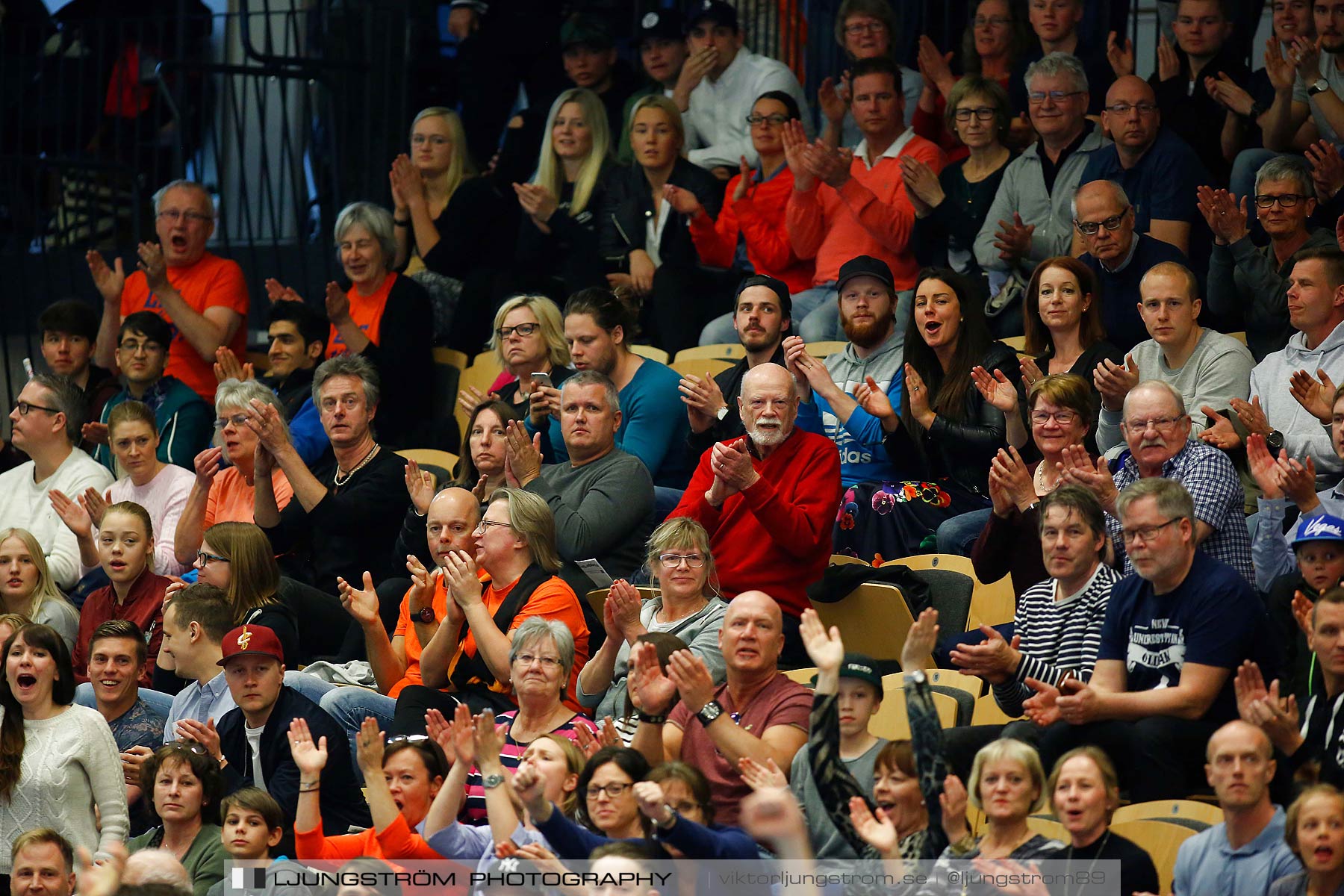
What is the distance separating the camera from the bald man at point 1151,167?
675 centimetres

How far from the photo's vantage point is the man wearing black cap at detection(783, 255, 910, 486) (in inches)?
248

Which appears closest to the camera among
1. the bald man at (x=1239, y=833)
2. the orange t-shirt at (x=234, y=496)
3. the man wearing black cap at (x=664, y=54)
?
the bald man at (x=1239, y=833)

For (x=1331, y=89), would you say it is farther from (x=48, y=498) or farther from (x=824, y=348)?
(x=48, y=498)

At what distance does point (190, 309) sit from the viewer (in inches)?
316

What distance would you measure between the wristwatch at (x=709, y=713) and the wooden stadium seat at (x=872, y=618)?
3.19 feet

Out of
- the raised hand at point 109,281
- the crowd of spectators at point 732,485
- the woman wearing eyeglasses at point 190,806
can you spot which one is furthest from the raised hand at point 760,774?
the raised hand at point 109,281

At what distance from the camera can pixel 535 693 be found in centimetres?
521

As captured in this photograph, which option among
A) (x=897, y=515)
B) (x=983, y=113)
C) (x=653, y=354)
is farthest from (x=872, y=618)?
(x=983, y=113)

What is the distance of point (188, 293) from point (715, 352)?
235cm

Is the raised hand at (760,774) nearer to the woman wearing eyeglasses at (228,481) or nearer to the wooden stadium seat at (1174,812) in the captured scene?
the wooden stadium seat at (1174,812)

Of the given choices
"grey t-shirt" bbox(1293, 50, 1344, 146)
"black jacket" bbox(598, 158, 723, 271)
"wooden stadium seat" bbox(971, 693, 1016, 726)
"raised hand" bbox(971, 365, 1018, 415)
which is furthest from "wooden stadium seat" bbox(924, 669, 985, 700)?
"black jacket" bbox(598, 158, 723, 271)

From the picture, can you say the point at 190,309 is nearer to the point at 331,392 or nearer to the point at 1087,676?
the point at 331,392

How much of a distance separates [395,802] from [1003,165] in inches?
138

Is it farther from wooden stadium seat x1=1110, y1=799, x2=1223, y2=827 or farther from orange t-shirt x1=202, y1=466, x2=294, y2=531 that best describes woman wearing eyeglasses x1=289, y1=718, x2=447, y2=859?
orange t-shirt x1=202, y1=466, x2=294, y2=531
